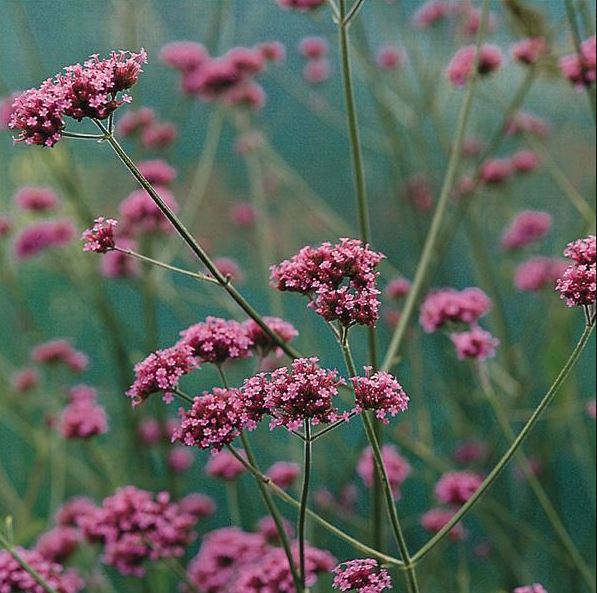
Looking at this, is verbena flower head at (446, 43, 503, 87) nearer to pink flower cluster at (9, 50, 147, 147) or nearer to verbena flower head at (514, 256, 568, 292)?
verbena flower head at (514, 256, 568, 292)

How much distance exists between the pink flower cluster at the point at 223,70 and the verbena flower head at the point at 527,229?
1.88ft

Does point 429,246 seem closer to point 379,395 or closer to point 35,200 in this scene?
point 379,395

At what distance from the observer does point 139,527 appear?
1174mm

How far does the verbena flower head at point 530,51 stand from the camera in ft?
4.97

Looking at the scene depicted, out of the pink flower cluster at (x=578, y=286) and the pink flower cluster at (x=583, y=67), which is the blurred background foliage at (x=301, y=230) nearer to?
the pink flower cluster at (x=583, y=67)

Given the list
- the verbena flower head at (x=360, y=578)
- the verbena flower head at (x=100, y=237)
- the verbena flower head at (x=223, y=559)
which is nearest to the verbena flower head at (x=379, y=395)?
the verbena flower head at (x=360, y=578)

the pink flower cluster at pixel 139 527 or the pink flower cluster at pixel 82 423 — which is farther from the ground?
the pink flower cluster at pixel 82 423

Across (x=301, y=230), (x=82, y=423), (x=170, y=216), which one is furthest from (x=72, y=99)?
(x=301, y=230)

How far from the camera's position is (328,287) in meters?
0.81

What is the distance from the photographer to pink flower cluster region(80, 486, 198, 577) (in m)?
1.17

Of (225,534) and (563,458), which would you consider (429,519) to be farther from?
(563,458)

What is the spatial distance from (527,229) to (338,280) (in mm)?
1246

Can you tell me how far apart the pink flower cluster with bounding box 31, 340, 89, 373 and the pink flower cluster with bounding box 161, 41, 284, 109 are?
1.85 ft

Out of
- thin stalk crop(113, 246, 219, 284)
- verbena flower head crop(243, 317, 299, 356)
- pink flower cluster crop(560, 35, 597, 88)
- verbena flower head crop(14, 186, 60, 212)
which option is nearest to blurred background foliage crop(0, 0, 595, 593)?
verbena flower head crop(14, 186, 60, 212)
